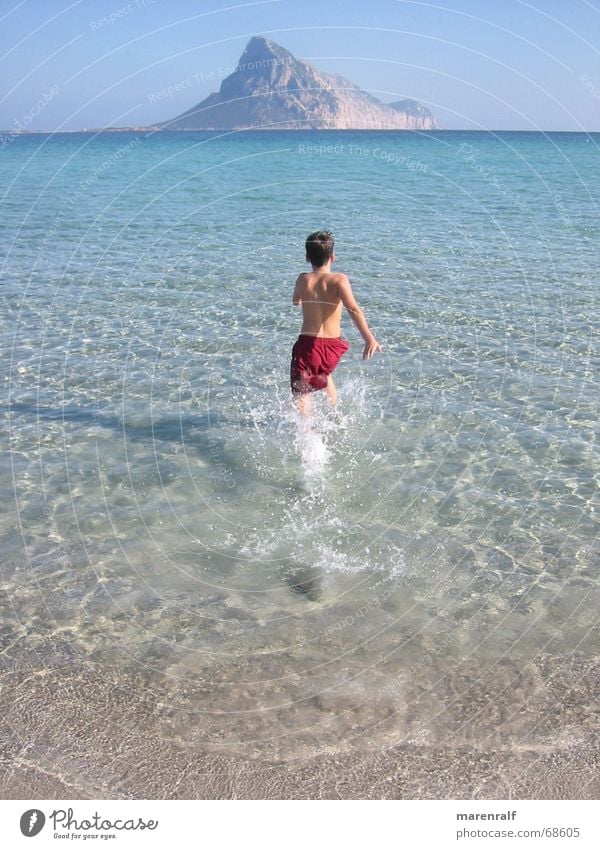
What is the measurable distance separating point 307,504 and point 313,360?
192 centimetres

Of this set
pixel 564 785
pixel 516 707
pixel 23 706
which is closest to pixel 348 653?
pixel 516 707

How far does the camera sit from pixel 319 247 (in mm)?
9234

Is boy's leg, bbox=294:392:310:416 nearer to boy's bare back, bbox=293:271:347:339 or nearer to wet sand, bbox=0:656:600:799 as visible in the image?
boy's bare back, bbox=293:271:347:339

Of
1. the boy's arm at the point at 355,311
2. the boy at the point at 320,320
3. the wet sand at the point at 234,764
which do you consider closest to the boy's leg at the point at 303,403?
the boy at the point at 320,320

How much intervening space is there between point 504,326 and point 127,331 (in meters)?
6.80

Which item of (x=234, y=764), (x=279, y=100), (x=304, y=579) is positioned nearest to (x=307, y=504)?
(x=304, y=579)

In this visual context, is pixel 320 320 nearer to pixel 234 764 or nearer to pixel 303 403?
pixel 303 403

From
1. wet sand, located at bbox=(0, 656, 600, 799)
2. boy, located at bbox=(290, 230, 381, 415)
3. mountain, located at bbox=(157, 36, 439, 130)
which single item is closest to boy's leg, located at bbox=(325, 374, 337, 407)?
boy, located at bbox=(290, 230, 381, 415)

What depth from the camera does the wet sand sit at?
4984 mm

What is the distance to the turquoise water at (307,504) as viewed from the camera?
5.99m

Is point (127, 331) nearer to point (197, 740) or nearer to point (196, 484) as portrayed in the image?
point (196, 484)

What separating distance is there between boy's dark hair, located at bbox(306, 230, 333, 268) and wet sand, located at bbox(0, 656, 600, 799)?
17.7ft

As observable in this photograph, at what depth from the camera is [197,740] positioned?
5449 millimetres

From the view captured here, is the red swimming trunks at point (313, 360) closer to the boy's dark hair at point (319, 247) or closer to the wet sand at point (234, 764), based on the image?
the boy's dark hair at point (319, 247)
